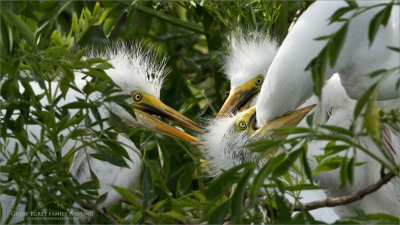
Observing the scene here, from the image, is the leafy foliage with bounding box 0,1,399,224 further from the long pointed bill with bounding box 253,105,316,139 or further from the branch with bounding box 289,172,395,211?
A: the long pointed bill with bounding box 253,105,316,139

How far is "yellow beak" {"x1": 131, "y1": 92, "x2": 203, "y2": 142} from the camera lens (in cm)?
210

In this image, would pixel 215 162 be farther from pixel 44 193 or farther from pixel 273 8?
pixel 44 193

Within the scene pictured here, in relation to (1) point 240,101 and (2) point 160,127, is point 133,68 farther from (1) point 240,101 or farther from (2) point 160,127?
(1) point 240,101

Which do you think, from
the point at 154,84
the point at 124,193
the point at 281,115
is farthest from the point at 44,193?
the point at 154,84

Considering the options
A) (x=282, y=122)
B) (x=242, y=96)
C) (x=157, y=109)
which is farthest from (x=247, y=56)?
(x=282, y=122)

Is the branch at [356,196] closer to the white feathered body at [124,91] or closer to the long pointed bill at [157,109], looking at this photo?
the white feathered body at [124,91]

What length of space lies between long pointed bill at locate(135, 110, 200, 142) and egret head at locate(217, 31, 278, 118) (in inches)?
5.5

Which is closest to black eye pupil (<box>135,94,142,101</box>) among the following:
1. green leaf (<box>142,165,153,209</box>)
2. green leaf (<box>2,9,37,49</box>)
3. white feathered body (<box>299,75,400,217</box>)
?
white feathered body (<box>299,75,400,217</box>)

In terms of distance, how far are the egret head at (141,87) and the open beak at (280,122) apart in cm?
36

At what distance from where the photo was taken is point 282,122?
1652 millimetres

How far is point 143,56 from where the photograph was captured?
2162 mm

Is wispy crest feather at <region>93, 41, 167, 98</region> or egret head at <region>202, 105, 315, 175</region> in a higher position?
wispy crest feather at <region>93, 41, 167, 98</region>

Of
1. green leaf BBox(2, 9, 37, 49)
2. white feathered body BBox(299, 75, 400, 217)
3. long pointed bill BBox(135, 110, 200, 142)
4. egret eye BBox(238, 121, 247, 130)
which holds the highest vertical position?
green leaf BBox(2, 9, 37, 49)

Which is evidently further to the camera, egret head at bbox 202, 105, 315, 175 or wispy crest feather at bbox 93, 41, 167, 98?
wispy crest feather at bbox 93, 41, 167, 98
